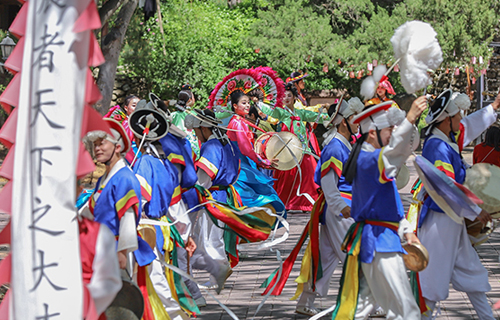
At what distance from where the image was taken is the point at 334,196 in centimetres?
541

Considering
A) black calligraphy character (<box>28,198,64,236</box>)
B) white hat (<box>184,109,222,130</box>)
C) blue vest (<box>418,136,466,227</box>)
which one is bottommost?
black calligraphy character (<box>28,198,64,236</box>)

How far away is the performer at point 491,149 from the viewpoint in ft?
24.7

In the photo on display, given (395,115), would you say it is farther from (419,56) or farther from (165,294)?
(165,294)

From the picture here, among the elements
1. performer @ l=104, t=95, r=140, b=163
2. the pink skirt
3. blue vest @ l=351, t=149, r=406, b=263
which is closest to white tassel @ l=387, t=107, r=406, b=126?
blue vest @ l=351, t=149, r=406, b=263

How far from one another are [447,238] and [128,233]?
2.46 meters

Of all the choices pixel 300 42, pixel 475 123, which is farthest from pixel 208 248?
pixel 300 42

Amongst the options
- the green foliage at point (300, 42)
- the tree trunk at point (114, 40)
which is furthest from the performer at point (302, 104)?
the green foliage at point (300, 42)

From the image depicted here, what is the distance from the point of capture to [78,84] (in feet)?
10.1

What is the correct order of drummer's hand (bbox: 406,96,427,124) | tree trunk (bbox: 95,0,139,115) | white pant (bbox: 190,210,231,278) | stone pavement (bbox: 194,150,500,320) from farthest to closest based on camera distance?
tree trunk (bbox: 95,0,139,115), white pant (bbox: 190,210,231,278), stone pavement (bbox: 194,150,500,320), drummer's hand (bbox: 406,96,427,124)

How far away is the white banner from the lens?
117 inches

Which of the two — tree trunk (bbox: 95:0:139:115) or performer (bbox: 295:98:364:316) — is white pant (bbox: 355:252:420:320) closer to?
performer (bbox: 295:98:364:316)

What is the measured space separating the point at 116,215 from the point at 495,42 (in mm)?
21394

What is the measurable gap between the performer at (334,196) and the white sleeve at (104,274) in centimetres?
238

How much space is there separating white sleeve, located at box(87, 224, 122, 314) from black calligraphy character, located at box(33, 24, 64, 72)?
830 millimetres
